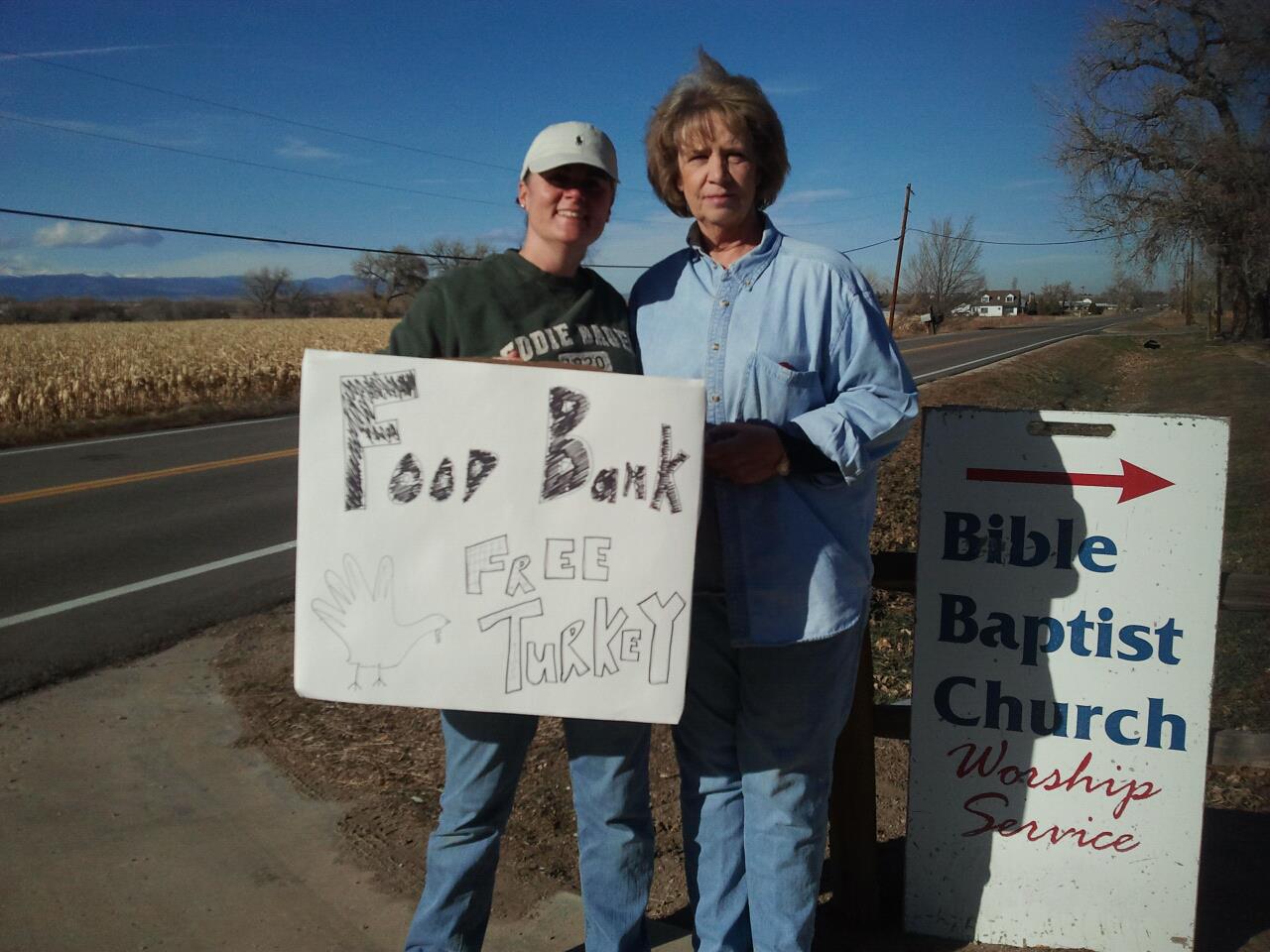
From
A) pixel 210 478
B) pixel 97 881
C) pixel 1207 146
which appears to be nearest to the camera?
pixel 97 881

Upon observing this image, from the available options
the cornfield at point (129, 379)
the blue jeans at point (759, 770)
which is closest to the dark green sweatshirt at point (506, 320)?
the blue jeans at point (759, 770)

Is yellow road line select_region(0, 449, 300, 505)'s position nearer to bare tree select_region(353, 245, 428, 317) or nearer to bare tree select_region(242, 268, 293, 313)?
bare tree select_region(353, 245, 428, 317)

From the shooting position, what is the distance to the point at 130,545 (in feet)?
23.5

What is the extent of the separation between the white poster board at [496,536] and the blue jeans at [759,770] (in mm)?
211

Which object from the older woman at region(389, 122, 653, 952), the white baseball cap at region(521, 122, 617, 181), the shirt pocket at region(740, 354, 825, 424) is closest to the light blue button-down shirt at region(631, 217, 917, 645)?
the shirt pocket at region(740, 354, 825, 424)

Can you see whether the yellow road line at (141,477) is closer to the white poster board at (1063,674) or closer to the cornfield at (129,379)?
the cornfield at (129,379)

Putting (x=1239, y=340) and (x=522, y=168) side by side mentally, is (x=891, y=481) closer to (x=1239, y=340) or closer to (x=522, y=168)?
(x=522, y=168)

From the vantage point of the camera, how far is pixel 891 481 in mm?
9234

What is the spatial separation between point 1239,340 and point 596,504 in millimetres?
42246

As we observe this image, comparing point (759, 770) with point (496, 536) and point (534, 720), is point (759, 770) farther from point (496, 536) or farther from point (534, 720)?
point (496, 536)

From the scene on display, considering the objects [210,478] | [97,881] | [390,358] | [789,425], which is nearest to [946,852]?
[789,425]

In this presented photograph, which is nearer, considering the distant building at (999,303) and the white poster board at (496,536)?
the white poster board at (496,536)

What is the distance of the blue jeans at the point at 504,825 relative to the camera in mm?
2092

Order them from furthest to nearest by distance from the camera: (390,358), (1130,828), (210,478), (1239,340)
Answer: (1239,340) < (210,478) < (1130,828) < (390,358)
